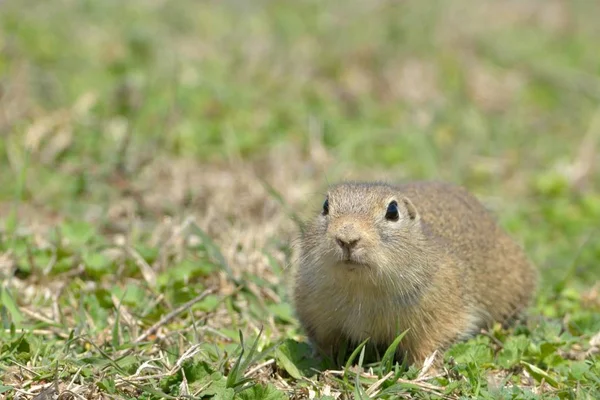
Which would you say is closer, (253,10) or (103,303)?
(103,303)

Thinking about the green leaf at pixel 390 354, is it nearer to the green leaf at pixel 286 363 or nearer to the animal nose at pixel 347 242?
the green leaf at pixel 286 363

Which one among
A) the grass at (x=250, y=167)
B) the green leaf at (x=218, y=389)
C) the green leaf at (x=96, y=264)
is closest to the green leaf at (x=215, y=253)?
the grass at (x=250, y=167)


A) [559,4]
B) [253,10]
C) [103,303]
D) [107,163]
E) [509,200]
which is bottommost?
[103,303]

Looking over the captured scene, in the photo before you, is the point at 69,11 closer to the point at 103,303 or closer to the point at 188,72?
the point at 188,72

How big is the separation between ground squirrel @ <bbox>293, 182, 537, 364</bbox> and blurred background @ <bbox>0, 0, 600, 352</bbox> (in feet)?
2.95

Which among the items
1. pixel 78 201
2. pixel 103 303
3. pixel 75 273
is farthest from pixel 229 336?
pixel 78 201

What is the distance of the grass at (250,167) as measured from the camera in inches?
170

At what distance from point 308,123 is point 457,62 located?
2570 millimetres

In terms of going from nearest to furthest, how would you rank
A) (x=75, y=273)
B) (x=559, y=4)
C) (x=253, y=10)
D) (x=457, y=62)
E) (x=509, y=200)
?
(x=75, y=273) < (x=509, y=200) < (x=457, y=62) < (x=253, y=10) < (x=559, y=4)

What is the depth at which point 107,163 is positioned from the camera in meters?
6.85

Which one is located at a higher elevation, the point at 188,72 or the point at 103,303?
the point at 188,72

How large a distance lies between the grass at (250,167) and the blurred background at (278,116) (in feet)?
0.08

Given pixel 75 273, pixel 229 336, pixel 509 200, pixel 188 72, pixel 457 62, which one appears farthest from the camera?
pixel 457 62

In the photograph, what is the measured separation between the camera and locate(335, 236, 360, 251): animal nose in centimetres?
390
